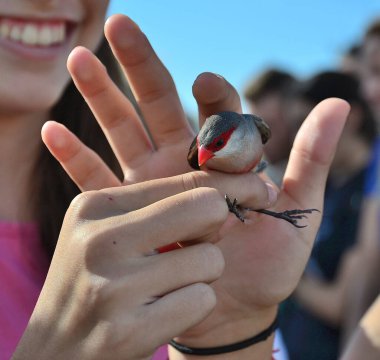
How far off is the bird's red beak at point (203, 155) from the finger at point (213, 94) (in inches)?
4.5

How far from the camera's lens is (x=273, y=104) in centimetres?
445

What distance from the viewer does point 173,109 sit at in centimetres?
118

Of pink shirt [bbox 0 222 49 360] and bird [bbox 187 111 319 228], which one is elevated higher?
bird [bbox 187 111 319 228]

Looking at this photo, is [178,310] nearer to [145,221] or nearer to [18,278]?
[145,221]

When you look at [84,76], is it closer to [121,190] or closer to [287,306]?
[121,190]

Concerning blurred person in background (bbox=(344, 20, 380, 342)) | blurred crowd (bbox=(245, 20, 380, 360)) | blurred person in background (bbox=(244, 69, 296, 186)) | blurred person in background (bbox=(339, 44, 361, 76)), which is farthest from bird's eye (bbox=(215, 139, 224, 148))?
blurred person in background (bbox=(339, 44, 361, 76))

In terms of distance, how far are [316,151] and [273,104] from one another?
3282 millimetres

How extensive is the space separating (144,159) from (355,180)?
6.63 feet

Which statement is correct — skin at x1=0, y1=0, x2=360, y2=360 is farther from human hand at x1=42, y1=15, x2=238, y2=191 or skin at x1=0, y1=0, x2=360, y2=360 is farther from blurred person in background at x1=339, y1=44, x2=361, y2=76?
blurred person in background at x1=339, y1=44, x2=361, y2=76

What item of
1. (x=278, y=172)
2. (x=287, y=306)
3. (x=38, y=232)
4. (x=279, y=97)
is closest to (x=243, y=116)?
(x=38, y=232)

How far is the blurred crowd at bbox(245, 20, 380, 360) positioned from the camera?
2.58 metres

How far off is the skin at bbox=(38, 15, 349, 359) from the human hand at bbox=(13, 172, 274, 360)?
286 millimetres

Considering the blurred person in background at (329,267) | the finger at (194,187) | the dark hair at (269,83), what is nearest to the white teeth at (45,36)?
the finger at (194,187)

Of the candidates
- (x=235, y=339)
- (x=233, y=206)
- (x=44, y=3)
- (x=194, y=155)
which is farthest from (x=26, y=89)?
(x=235, y=339)
